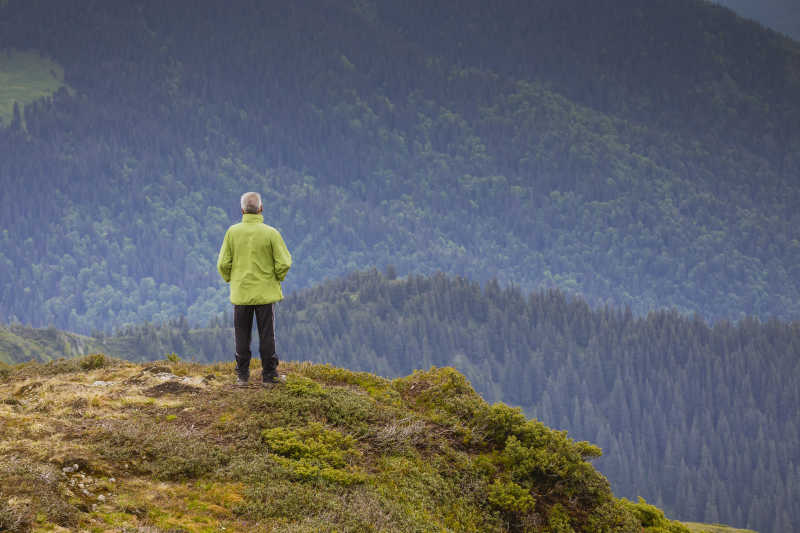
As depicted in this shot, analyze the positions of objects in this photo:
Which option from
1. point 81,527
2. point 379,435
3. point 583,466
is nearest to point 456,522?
point 379,435

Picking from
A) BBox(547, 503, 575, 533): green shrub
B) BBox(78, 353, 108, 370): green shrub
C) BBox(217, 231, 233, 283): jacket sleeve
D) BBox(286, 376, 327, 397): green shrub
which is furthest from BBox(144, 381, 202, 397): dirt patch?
BBox(547, 503, 575, 533): green shrub

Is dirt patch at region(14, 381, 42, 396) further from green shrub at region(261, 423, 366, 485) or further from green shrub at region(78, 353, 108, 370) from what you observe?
green shrub at region(261, 423, 366, 485)

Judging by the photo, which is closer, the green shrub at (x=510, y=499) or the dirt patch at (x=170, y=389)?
the green shrub at (x=510, y=499)

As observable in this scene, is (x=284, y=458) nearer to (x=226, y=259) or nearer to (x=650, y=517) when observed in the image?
(x=226, y=259)

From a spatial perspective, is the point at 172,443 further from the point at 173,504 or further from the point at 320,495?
the point at 320,495

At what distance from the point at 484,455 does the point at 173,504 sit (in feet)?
24.6

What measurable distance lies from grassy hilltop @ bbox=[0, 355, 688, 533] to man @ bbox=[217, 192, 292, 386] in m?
1.58

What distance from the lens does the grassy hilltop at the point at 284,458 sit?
508 inches

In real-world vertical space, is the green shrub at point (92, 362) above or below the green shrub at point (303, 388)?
above

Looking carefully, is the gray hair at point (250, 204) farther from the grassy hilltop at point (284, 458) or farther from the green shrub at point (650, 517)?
the green shrub at point (650, 517)

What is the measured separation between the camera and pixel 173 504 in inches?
514

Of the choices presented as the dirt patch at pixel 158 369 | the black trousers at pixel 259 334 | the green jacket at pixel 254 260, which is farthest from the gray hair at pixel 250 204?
the dirt patch at pixel 158 369

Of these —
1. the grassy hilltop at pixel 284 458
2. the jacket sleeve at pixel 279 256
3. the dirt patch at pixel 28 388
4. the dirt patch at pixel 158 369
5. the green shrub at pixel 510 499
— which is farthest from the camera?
the dirt patch at pixel 158 369

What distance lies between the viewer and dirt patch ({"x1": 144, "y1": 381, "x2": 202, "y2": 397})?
727 inches
